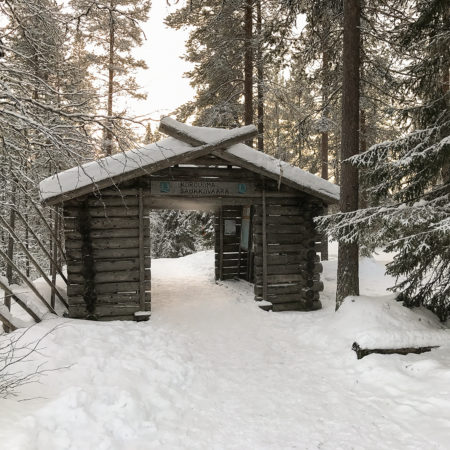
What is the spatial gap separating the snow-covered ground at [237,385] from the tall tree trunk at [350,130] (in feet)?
2.26

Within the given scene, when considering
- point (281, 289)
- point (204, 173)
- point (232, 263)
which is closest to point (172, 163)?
point (204, 173)

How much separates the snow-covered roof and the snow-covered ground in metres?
2.87

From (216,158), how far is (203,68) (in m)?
7.34

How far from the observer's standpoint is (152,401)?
4.98 metres

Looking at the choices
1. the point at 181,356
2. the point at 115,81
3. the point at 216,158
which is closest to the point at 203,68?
the point at 115,81

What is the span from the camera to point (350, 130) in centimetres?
807

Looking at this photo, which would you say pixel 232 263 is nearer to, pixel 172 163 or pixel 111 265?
pixel 111 265

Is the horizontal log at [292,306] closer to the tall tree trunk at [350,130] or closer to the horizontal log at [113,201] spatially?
the tall tree trunk at [350,130]

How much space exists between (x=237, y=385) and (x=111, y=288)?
4.31 meters

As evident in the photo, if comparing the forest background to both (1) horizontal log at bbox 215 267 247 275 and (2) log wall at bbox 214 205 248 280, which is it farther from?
(1) horizontal log at bbox 215 267 247 275

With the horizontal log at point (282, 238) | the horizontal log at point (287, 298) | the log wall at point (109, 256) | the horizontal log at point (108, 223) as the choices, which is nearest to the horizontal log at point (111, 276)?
the log wall at point (109, 256)

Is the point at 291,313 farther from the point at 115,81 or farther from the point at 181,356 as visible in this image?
the point at 115,81

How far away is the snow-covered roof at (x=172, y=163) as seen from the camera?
803cm

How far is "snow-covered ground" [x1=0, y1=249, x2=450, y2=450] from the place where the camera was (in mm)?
4125
